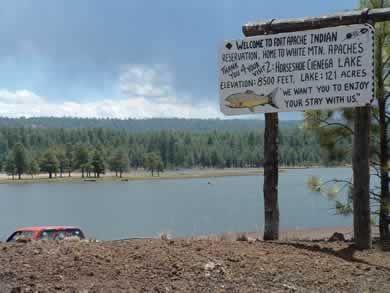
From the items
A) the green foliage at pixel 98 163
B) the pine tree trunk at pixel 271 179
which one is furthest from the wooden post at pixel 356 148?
the green foliage at pixel 98 163

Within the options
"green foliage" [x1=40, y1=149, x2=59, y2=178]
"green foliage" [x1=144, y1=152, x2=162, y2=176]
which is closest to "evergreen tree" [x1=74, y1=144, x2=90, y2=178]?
"green foliage" [x1=40, y1=149, x2=59, y2=178]

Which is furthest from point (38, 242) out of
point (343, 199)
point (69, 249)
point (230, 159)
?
point (230, 159)

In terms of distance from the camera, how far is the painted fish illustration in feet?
25.7

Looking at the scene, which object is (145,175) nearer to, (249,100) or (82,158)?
(82,158)

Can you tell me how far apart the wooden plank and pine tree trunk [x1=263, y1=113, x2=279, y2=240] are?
1231 millimetres

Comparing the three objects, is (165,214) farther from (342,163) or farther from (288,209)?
(342,163)

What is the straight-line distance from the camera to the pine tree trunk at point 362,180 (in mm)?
7559

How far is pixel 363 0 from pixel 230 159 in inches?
7182

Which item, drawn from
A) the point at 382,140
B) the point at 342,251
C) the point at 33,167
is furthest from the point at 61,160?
the point at 342,251

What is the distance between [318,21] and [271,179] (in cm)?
234

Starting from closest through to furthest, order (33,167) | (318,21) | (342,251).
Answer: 1. (342,251)
2. (318,21)
3. (33,167)

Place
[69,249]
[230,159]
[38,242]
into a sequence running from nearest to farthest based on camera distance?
[69,249], [38,242], [230,159]

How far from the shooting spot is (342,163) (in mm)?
12023

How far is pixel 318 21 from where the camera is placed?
772 centimetres
